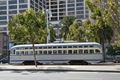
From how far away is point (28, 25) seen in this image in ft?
93.0

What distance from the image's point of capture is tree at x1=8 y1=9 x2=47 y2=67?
28.0 m

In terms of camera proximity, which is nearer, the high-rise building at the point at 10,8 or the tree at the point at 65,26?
the tree at the point at 65,26

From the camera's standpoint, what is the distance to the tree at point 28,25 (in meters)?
28.0

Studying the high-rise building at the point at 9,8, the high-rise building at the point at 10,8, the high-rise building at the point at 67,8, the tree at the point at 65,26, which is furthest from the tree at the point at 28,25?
the high-rise building at the point at 67,8

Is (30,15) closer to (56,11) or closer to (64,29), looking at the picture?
(64,29)

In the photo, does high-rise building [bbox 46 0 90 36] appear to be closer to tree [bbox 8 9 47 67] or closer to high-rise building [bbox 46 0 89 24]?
high-rise building [bbox 46 0 89 24]

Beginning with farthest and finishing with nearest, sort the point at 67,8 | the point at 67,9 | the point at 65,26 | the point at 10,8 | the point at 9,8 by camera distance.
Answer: the point at 67,8 < the point at 67,9 < the point at 9,8 < the point at 10,8 < the point at 65,26

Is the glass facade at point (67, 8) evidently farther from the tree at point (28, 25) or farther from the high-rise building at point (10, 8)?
the tree at point (28, 25)

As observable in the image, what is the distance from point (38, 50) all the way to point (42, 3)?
12905 centimetres

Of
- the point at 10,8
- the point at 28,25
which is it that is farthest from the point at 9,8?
the point at 28,25

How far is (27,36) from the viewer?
30.1 metres

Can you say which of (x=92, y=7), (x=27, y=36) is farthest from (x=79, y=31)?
(x=92, y=7)

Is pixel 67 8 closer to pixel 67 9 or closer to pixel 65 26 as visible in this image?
pixel 67 9

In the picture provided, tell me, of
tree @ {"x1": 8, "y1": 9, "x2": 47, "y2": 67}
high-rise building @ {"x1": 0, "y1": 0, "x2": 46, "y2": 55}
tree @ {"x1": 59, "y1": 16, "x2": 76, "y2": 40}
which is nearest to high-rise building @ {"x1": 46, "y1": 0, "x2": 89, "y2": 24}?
high-rise building @ {"x1": 0, "y1": 0, "x2": 46, "y2": 55}
